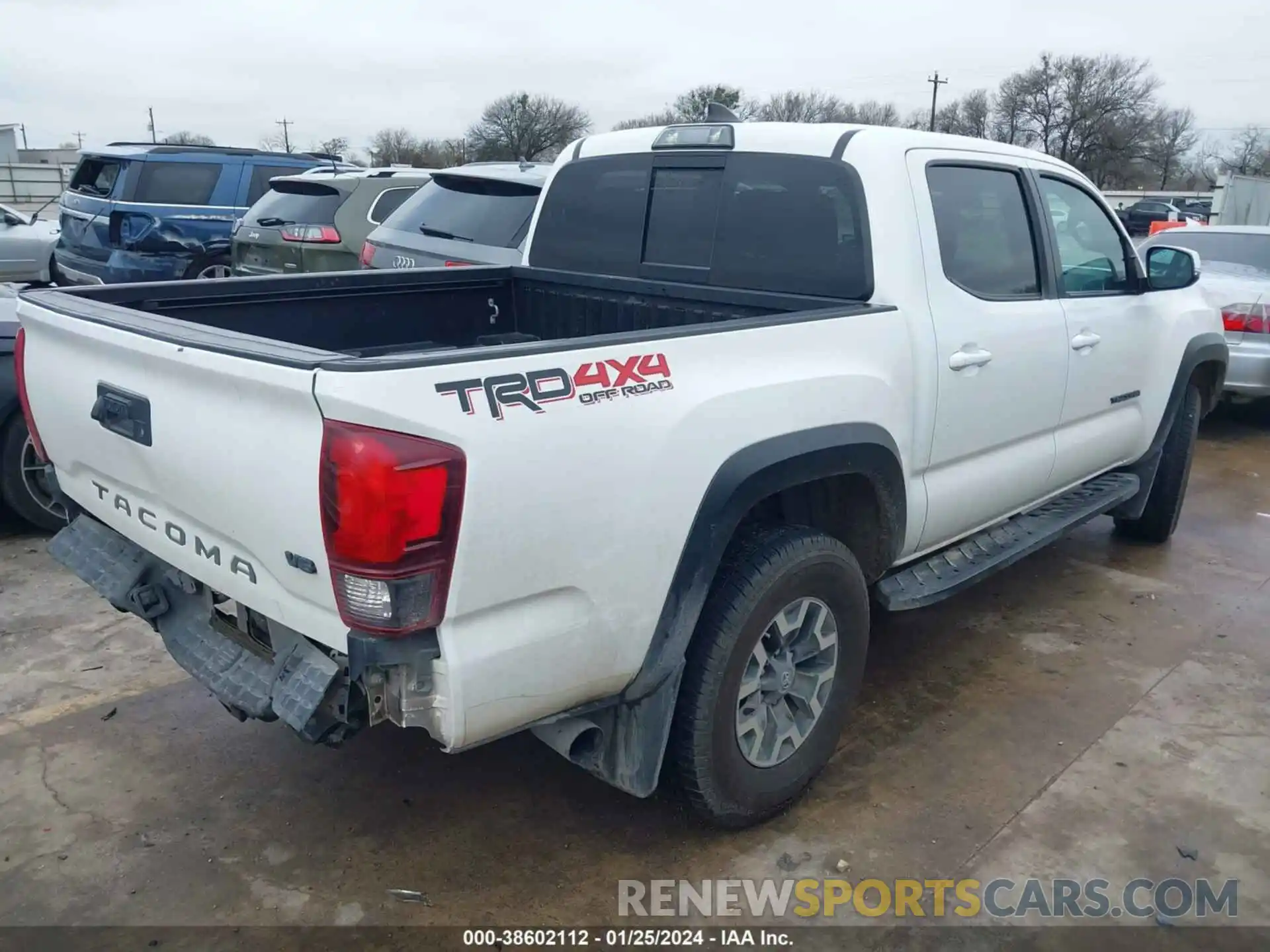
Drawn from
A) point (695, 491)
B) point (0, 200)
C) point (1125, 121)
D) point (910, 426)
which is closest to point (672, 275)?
point (910, 426)

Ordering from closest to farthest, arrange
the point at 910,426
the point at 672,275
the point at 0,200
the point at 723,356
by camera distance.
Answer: the point at 723,356
the point at 910,426
the point at 672,275
the point at 0,200

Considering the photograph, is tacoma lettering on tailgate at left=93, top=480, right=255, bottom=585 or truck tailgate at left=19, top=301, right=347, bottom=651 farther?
tacoma lettering on tailgate at left=93, top=480, right=255, bottom=585

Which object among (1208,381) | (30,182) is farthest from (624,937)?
(30,182)

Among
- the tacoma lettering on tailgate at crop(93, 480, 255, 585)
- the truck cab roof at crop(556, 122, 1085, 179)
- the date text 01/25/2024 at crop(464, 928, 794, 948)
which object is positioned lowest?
the date text 01/25/2024 at crop(464, 928, 794, 948)

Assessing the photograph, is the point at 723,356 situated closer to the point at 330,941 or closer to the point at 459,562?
the point at 459,562

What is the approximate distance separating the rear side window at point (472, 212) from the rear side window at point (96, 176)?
5487 mm

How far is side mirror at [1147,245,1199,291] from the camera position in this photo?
4699 millimetres

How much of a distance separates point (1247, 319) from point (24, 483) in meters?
8.44

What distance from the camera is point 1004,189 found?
155 inches

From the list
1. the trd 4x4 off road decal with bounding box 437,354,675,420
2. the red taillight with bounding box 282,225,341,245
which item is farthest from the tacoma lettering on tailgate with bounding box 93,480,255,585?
the red taillight with bounding box 282,225,341,245

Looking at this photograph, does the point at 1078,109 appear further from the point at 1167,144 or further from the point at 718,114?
the point at 718,114

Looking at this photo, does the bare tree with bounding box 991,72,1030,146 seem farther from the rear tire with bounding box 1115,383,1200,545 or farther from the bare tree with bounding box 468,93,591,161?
the rear tire with bounding box 1115,383,1200,545

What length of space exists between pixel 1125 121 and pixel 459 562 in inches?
2743

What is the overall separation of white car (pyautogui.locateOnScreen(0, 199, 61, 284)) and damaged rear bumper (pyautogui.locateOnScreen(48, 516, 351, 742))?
41.3ft
